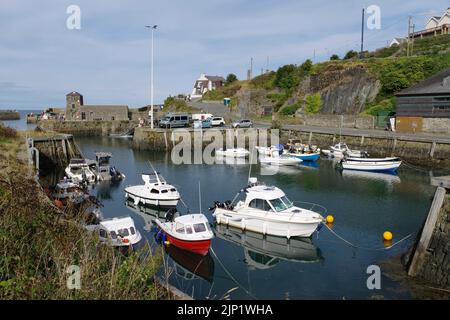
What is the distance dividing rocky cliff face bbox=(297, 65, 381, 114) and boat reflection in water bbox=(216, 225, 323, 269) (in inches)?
1847

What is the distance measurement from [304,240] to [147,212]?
10473 mm

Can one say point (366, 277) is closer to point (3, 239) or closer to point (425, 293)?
point (425, 293)

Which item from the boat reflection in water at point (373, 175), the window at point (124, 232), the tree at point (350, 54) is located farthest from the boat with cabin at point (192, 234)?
the tree at point (350, 54)

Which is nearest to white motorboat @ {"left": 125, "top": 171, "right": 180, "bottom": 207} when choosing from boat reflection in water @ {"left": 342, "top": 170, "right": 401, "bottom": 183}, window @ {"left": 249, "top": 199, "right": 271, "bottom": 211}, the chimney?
window @ {"left": 249, "top": 199, "right": 271, "bottom": 211}

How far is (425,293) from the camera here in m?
13.4

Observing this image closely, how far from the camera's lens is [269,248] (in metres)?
19.3

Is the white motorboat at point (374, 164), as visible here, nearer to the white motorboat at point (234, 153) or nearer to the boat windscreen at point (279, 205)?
the white motorboat at point (234, 153)

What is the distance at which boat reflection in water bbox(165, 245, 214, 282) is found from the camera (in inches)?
645

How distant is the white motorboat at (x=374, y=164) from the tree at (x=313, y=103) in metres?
28.0

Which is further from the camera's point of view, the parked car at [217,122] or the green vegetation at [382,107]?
the parked car at [217,122]

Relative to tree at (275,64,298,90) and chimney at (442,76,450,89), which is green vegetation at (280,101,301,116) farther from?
chimney at (442,76,450,89)

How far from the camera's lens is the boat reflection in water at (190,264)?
16.4 metres

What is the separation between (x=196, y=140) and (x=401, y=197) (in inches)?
1287

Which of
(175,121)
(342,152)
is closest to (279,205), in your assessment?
(342,152)
